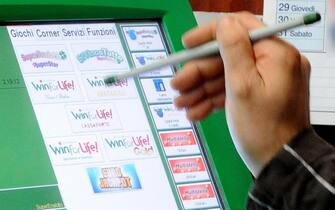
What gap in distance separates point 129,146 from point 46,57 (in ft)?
0.41

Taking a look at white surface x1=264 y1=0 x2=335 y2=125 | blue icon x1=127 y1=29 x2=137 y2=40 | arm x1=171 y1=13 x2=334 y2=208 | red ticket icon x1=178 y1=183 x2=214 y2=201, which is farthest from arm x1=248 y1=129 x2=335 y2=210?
white surface x1=264 y1=0 x2=335 y2=125

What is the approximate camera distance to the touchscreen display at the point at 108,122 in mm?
723

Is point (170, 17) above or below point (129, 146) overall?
above

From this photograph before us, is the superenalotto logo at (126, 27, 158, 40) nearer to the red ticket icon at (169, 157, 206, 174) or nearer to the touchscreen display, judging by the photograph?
the touchscreen display

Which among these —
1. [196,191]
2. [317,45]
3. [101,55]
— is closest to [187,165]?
[196,191]

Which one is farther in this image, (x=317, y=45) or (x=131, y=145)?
(x=317, y=45)

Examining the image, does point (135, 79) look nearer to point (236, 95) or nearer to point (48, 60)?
point (48, 60)

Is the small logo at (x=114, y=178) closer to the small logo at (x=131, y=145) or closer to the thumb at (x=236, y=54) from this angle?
the small logo at (x=131, y=145)

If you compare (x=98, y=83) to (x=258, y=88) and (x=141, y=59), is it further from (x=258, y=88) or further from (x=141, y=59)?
(x=258, y=88)

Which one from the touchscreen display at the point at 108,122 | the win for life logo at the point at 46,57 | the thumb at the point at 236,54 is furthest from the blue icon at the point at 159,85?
the thumb at the point at 236,54

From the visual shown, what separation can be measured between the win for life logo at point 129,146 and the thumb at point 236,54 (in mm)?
187

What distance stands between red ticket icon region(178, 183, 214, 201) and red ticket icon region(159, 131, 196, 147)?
0.05 metres

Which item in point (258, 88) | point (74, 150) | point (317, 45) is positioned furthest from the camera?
point (317, 45)

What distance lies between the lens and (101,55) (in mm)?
780
